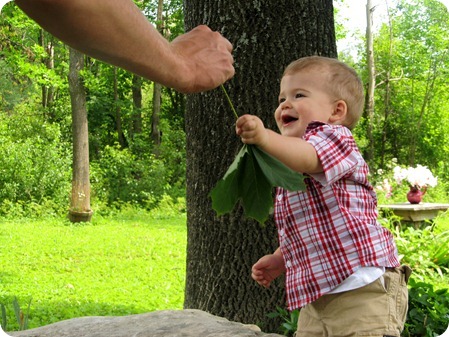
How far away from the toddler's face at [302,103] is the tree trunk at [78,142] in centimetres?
1046

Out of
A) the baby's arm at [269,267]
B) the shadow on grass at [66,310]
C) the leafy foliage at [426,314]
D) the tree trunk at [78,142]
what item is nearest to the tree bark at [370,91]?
the tree trunk at [78,142]

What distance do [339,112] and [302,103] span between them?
15cm

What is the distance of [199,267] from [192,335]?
944 millimetres

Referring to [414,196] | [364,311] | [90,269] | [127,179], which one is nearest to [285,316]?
[364,311]

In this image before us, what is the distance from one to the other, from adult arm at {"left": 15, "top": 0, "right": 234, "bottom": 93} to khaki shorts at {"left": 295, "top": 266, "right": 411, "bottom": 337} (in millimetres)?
817

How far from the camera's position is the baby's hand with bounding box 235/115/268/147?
1741mm

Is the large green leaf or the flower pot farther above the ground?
the flower pot

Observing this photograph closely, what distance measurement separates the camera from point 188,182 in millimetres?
4039

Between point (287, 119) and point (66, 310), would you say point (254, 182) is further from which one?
point (66, 310)

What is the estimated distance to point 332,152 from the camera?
204 cm

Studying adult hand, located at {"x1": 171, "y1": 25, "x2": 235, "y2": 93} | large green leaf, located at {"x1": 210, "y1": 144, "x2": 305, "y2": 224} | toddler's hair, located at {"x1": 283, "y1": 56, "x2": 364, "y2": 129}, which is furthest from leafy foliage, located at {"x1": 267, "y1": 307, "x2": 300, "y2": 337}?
adult hand, located at {"x1": 171, "y1": 25, "x2": 235, "y2": 93}

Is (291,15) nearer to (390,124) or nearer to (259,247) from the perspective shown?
(259,247)

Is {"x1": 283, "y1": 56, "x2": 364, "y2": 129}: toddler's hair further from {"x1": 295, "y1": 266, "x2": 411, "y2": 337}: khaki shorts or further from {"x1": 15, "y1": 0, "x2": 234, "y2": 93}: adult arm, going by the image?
{"x1": 295, "y1": 266, "x2": 411, "y2": 337}: khaki shorts

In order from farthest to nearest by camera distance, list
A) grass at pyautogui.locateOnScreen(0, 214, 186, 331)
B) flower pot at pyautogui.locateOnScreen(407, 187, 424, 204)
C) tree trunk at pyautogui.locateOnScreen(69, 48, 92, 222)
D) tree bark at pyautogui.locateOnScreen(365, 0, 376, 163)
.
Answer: tree bark at pyautogui.locateOnScreen(365, 0, 376, 163), tree trunk at pyautogui.locateOnScreen(69, 48, 92, 222), flower pot at pyautogui.locateOnScreen(407, 187, 424, 204), grass at pyautogui.locateOnScreen(0, 214, 186, 331)
